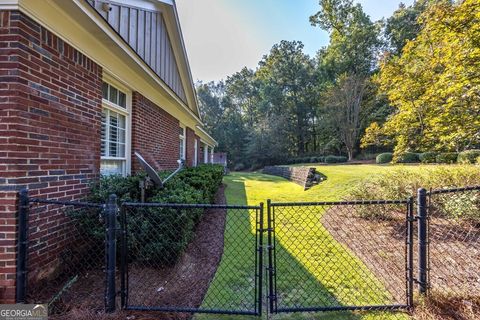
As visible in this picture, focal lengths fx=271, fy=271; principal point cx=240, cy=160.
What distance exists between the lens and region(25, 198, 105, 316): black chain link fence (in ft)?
9.25

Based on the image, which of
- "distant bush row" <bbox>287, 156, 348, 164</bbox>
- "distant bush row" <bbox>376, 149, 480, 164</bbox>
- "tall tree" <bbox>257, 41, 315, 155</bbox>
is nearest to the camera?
"distant bush row" <bbox>376, 149, 480, 164</bbox>

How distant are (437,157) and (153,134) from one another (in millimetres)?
12012

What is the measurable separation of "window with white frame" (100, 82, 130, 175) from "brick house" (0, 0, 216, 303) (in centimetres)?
2

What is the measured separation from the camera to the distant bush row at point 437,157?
8852 mm

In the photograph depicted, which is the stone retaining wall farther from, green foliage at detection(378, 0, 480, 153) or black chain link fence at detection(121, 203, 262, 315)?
black chain link fence at detection(121, 203, 262, 315)

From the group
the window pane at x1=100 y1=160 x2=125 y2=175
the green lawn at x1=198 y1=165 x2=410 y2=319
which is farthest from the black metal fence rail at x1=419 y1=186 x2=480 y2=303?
the window pane at x1=100 y1=160 x2=125 y2=175

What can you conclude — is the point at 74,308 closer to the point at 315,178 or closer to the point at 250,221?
the point at 250,221

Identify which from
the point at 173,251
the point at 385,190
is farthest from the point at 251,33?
the point at 173,251

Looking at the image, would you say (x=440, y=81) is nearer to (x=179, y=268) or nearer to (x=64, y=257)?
(x=179, y=268)

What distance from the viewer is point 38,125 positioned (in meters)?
3.01

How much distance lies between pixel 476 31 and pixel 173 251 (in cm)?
722

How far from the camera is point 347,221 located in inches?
238

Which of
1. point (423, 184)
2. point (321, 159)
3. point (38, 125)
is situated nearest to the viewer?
point (38, 125)

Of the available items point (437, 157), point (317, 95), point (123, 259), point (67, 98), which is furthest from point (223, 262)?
point (317, 95)
